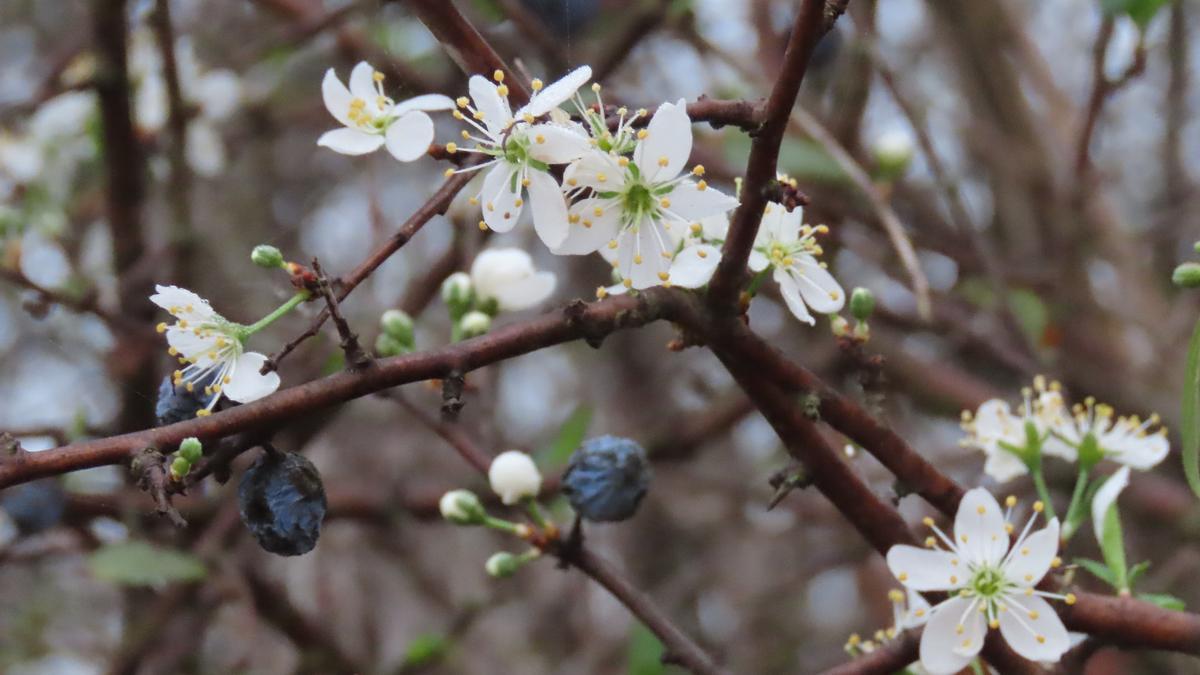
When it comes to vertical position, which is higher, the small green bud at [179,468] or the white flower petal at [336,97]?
the white flower petal at [336,97]

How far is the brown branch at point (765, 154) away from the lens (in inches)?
32.9

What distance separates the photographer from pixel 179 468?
876mm

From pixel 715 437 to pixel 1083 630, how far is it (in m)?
1.40

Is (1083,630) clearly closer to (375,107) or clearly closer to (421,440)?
(375,107)

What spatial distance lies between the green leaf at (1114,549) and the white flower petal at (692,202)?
57 cm

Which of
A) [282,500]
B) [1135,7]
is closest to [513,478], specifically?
[282,500]

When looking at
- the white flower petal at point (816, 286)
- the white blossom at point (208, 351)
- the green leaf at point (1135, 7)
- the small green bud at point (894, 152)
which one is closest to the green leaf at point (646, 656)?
the white flower petal at point (816, 286)

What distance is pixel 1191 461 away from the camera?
103cm

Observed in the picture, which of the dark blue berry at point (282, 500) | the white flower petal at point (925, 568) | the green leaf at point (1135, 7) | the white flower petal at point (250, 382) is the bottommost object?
the white flower petal at point (925, 568)

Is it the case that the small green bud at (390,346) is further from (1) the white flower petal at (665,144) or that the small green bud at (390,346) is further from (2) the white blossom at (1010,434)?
(2) the white blossom at (1010,434)

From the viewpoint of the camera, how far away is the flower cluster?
952mm

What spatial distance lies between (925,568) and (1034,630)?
107mm

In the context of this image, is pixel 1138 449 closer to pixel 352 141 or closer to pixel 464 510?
pixel 464 510

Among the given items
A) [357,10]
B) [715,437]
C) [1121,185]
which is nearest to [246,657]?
[715,437]
